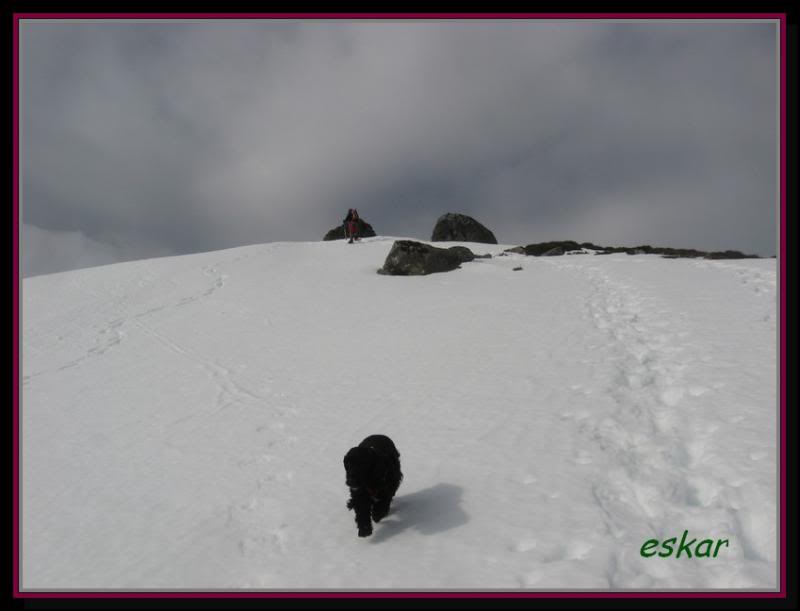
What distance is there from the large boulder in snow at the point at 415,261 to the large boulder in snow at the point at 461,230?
31163mm

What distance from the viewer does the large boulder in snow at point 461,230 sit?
55.6 m

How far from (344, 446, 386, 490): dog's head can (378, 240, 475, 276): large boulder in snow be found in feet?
60.8

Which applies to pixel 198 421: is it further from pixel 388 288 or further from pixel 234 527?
pixel 388 288

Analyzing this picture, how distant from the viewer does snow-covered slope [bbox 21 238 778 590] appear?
184 inches

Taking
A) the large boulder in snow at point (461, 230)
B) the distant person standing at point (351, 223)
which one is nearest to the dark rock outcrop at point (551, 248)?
the distant person standing at point (351, 223)

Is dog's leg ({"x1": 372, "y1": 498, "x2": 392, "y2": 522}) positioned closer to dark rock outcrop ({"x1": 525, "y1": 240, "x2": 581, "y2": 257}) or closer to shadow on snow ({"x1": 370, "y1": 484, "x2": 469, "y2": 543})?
shadow on snow ({"x1": 370, "y1": 484, "x2": 469, "y2": 543})

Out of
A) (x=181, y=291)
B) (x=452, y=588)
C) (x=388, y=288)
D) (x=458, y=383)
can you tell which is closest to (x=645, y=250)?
(x=388, y=288)

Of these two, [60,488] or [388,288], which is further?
[388,288]

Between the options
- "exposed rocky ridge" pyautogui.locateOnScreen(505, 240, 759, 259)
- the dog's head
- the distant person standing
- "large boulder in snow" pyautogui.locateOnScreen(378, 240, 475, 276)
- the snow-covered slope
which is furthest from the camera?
the distant person standing

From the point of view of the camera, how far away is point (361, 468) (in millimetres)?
5039

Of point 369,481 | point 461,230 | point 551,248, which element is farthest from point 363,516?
point 461,230

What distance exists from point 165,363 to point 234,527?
9043 mm

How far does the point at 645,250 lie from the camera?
31391 mm

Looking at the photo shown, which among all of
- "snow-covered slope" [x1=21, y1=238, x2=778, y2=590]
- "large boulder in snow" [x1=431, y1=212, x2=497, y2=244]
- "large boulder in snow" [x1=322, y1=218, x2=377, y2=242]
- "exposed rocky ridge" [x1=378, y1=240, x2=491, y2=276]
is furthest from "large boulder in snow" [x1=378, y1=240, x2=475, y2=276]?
"large boulder in snow" [x1=322, y1=218, x2=377, y2=242]
